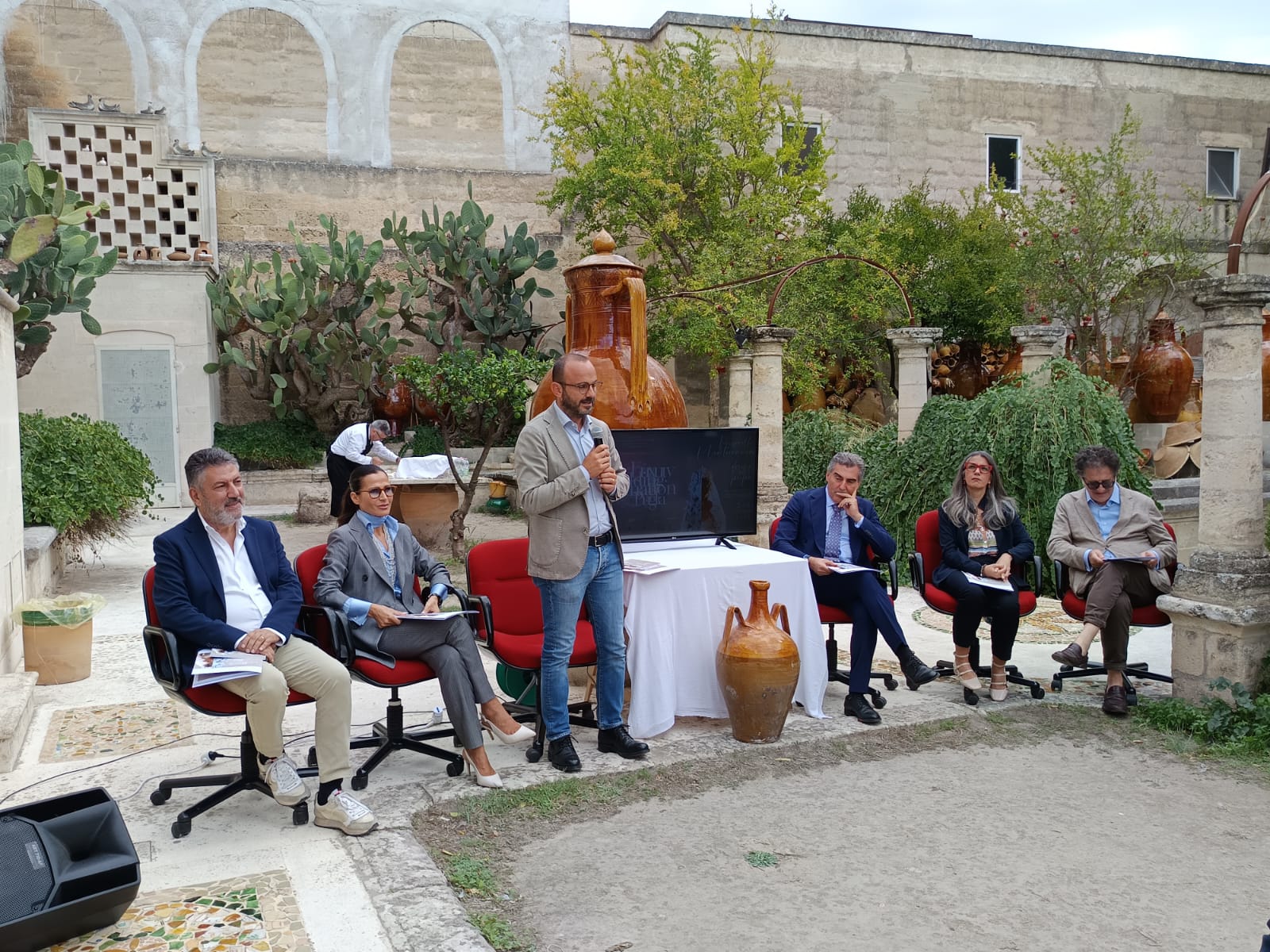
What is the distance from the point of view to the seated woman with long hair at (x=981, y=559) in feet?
17.7

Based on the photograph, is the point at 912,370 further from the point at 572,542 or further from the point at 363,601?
the point at 363,601

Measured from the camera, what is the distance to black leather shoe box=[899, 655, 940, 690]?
545 cm

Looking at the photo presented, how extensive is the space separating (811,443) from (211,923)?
9.39m

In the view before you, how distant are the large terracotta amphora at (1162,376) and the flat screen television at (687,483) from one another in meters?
8.39

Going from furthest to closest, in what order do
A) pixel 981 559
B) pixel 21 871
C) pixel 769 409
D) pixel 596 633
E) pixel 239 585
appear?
pixel 769 409 < pixel 981 559 < pixel 596 633 < pixel 239 585 < pixel 21 871

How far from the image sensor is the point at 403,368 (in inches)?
417

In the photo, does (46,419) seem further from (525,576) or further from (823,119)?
(823,119)

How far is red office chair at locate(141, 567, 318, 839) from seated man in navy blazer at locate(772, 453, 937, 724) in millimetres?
2699

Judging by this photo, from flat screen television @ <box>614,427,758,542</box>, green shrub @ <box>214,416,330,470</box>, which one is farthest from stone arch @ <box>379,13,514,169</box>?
flat screen television @ <box>614,427,758,542</box>

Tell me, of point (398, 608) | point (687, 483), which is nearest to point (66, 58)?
point (687, 483)

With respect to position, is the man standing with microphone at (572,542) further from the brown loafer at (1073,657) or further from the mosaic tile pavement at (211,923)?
the brown loafer at (1073,657)

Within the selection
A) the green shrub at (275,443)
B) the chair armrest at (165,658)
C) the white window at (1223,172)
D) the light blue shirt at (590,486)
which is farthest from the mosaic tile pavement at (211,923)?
the white window at (1223,172)

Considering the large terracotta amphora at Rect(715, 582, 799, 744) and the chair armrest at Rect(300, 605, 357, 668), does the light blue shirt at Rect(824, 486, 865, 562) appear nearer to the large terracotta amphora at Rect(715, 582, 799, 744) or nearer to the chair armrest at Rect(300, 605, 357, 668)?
the large terracotta amphora at Rect(715, 582, 799, 744)

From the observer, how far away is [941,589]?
5625mm
